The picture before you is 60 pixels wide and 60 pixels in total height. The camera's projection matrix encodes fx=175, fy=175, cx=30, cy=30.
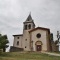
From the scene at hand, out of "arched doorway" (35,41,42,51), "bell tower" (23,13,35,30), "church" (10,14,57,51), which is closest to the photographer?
"church" (10,14,57,51)

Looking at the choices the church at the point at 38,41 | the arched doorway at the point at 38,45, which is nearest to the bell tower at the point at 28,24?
the church at the point at 38,41

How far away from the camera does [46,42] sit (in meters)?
50.7

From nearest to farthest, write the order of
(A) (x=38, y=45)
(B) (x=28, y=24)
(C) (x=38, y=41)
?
1. (A) (x=38, y=45)
2. (C) (x=38, y=41)
3. (B) (x=28, y=24)

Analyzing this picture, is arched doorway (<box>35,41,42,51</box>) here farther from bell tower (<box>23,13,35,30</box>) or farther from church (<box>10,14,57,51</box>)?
bell tower (<box>23,13,35,30</box>)

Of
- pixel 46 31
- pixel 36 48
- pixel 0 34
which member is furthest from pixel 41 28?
pixel 0 34

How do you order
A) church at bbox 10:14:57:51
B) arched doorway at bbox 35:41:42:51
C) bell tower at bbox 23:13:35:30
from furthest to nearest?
bell tower at bbox 23:13:35:30 → arched doorway at bbox 35:41:42:51 → church at bbox 10:14:57:51

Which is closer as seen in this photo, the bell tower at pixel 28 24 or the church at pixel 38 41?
the church at pixel 38 41

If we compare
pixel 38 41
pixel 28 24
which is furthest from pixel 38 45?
pixel 28 24

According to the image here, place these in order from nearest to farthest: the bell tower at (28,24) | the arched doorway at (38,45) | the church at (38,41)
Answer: the church at (38,41) < the arched doorway at (38,45) < the bell tower at (28,24)

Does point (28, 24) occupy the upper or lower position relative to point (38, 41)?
upper

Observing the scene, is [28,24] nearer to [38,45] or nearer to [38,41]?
[38,41]

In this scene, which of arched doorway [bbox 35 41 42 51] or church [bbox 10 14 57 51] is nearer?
church [bbox 10 14 57 51]

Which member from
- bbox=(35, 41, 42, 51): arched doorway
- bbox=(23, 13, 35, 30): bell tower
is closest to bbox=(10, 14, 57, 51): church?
bbox=(35, 41, 42, 51): arched doorway

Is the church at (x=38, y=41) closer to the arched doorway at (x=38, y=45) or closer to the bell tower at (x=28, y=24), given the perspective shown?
the arched doorway at (x=38, y=45)
